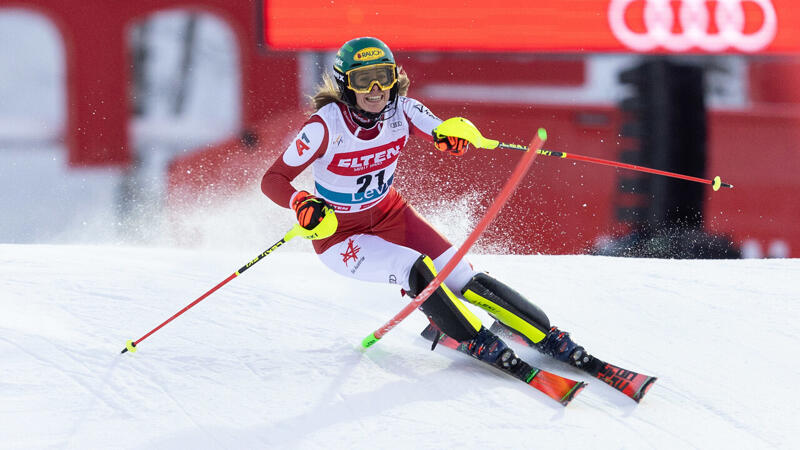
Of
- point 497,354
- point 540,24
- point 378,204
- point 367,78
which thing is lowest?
point 497,354

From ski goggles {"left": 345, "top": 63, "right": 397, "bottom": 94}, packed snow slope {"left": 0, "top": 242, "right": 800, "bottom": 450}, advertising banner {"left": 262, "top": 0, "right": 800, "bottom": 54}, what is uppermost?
advertising banner {"left": 262, "top": 0, "right": 800, "bottom": 54}

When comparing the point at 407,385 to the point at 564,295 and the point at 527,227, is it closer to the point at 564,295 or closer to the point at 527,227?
the point at 564,295

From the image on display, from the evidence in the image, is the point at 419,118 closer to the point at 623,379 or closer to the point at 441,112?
the point at 623,379

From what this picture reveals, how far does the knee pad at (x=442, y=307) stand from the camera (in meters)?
2.23

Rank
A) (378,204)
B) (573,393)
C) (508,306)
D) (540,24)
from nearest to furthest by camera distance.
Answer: (573,393) → (508,306) → (378,204) → (540,24)

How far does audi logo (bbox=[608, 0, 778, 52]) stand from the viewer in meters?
4.39

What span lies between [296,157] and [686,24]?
3.14 m

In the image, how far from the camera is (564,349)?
7.81ft

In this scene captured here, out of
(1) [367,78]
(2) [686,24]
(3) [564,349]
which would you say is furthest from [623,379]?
(2) [686,24]

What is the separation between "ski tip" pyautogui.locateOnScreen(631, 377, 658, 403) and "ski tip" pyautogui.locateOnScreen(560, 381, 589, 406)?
0.16 m

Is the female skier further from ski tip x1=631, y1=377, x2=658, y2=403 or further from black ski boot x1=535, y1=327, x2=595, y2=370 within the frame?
ski tip x1=631, y1=377, x2=658, y2=403

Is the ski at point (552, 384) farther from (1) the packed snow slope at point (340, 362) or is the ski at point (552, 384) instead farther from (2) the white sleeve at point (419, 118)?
(2) the white sleeve at point (419, 118)

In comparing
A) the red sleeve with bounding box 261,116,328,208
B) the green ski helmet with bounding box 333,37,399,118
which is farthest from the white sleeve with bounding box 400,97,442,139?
the red sleeve with bounding box 261,116,328,208

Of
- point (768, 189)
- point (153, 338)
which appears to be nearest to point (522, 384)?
point (153, 338)
